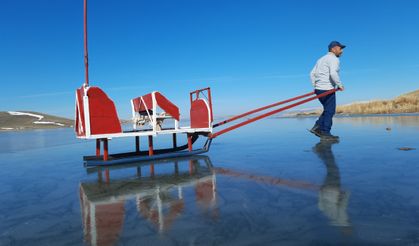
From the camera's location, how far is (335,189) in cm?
356

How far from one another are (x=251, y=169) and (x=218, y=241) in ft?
9.94

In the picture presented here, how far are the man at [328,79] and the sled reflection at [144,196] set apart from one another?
435cm

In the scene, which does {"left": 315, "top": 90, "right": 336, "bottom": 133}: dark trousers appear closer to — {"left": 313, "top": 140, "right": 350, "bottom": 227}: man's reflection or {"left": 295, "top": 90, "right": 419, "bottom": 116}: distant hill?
{"left": 313, "top": 140, "right": 350, "bottom": 227}: man's reflection

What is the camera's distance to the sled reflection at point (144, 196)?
8.75ft

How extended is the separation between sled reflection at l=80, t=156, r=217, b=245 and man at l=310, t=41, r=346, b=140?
14.3 feet

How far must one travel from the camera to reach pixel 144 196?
3.69 m

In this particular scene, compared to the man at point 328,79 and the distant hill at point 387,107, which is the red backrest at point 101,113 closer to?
the man at point 328,79

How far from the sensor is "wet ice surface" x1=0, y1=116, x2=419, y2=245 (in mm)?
2357

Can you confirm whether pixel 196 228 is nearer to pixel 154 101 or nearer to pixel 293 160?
pixel 293 160

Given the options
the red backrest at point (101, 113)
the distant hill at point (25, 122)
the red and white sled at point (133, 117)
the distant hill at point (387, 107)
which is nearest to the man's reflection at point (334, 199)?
the red and white sled at point (133, 117)

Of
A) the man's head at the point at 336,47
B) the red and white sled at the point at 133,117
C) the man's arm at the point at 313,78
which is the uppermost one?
the man's head at the point at 336,47

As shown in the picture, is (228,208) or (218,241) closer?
(218,241)

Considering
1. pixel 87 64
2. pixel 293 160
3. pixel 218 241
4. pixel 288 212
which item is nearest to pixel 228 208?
pixel 288 212

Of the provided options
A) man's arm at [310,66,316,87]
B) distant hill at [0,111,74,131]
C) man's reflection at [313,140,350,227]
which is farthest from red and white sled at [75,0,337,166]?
distant hill at [0,111,74,131]
